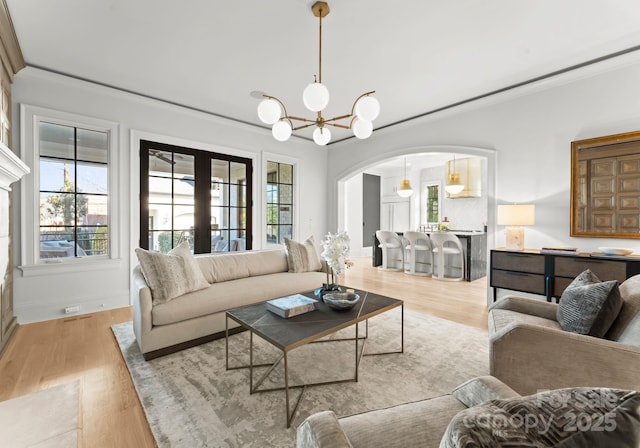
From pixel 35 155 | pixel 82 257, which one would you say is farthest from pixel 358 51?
pixel 82 257

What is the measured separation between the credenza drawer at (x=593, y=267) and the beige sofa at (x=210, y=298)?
2671 mm

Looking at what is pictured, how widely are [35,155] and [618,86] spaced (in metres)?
6.46

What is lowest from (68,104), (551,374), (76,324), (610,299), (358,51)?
(76,324)

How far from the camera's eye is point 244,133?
527 centimetres

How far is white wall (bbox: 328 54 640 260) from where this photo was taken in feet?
10.5

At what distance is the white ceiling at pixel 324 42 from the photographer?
7.81ft

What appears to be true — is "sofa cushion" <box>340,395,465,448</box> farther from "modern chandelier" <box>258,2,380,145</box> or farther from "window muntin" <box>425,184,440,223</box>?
"window muntin" <box>425,184,440,223</box>

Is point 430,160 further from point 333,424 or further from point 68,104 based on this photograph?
point 333,424

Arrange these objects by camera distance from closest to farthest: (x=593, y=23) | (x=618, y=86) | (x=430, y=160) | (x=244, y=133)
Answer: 1. (x=593, y=23)
2. (x=618, y=86)
3. (x=244, y=133)
4. (x=430, y=160)

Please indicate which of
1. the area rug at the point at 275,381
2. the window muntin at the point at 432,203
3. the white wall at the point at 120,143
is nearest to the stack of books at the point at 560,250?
the area rug at the point at 275,381

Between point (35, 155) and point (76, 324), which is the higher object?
point (35, 155)

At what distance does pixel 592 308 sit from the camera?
170 centimetres

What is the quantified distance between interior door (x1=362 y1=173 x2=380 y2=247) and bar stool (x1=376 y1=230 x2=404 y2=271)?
239 centimetres

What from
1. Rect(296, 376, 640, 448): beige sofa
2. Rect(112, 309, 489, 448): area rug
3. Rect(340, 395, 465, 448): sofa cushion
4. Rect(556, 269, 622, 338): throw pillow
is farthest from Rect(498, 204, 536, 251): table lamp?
Rect(296, 376, 640, 448): beige sofa
